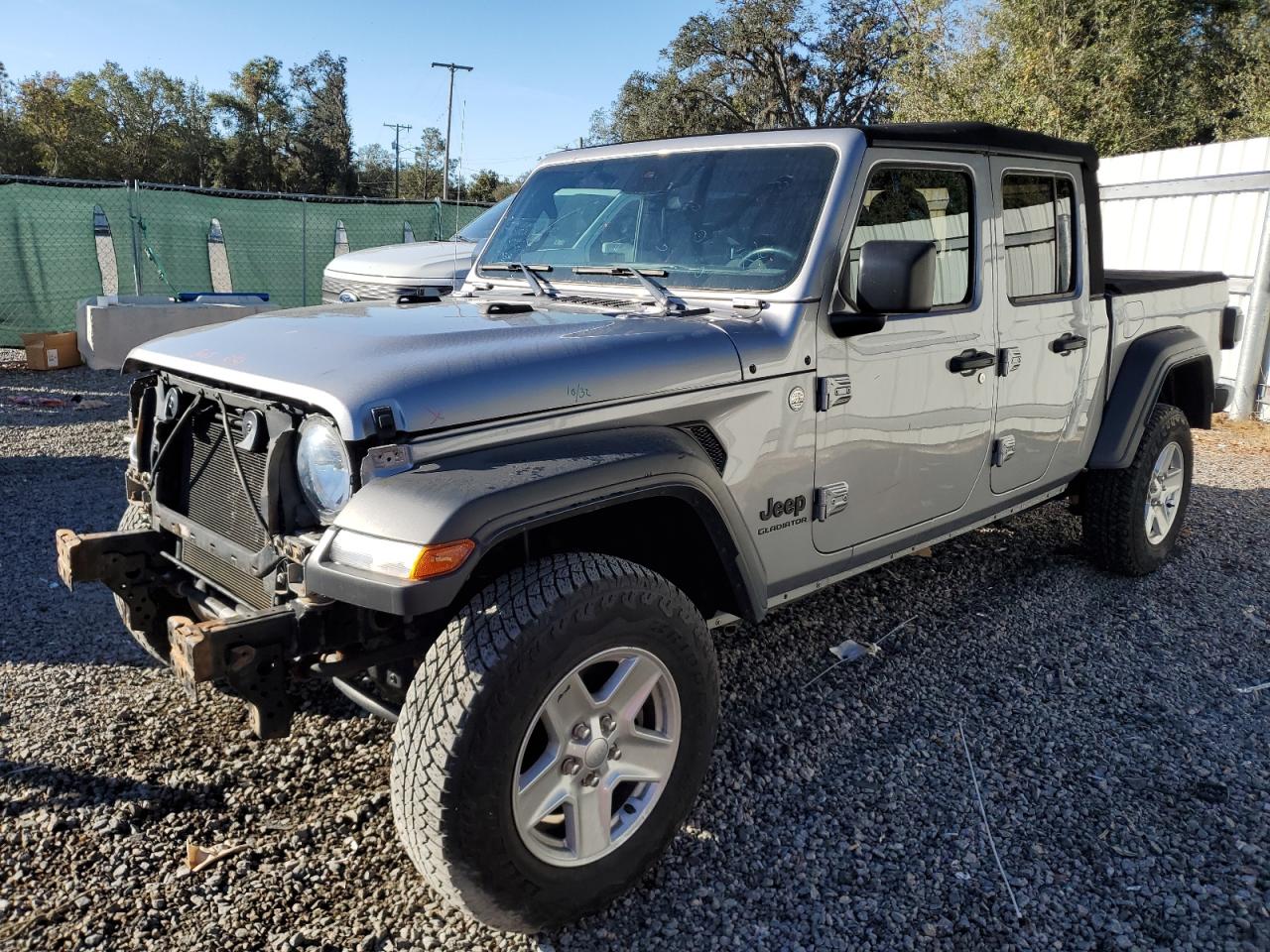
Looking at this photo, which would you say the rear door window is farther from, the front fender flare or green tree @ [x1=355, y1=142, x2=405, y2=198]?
green tree @ [x1=355, y1=142, x2=405, y2=198]

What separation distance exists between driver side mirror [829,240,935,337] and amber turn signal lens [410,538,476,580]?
155cm

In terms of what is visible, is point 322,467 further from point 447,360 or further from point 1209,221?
point 1209,221

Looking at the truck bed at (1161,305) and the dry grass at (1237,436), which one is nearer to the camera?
the truck bed at (1161,305)

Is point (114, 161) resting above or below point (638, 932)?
above

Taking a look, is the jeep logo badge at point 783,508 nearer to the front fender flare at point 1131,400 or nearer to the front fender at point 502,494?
the front fender at point 502,494

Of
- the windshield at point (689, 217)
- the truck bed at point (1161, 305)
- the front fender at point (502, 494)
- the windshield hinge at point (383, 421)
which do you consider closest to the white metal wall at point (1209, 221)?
the truck bed at point (1161, 305)

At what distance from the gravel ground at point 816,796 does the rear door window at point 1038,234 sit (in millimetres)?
1553

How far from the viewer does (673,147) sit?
3.65 meters

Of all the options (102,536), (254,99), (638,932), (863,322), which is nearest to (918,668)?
(863,322)

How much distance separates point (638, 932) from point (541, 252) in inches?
100.0

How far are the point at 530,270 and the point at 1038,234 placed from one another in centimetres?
221

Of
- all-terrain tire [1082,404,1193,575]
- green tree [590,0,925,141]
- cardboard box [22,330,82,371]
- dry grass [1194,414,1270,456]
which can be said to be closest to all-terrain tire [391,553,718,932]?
all-terrain tire [1082,404,1193,575]

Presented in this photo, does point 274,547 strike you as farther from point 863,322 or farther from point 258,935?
point 863,322

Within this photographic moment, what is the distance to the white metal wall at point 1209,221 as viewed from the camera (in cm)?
880
